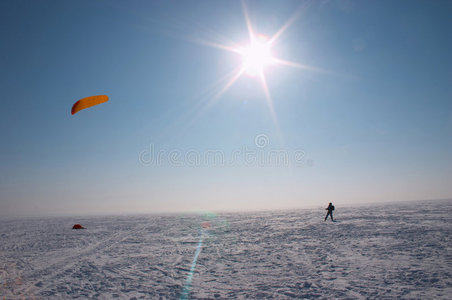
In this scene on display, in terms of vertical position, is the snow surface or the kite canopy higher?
the kite canopy

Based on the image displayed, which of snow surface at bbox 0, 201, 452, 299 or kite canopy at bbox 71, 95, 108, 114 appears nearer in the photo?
snow surface at bbox 0, 201, 452, 299

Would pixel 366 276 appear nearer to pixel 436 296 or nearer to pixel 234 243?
pixel 436 296

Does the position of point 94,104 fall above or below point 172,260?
above

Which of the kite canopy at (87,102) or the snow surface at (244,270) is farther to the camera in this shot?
the kite canopy at (87,102)

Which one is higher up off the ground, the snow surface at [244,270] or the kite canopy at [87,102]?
the kite canopy at [87,102]

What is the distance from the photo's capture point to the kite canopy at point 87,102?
467 inches

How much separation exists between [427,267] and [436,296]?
2.04 meters

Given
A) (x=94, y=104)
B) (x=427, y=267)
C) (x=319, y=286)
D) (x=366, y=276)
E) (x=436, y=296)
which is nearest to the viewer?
(x=436, y=296)

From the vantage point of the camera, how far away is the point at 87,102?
1251 cm

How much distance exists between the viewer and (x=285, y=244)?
9.84 m

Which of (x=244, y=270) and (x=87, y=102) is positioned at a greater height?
(x=87, y=102)

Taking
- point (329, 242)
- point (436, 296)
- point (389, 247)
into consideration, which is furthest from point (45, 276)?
point (389, 247)

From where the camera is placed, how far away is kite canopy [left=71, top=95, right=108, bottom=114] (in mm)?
11859

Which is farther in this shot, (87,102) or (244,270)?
(87,102)
